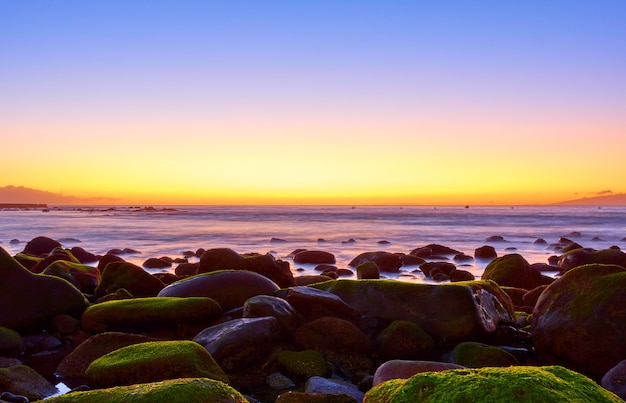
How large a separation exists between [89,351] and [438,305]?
5377 millimetres

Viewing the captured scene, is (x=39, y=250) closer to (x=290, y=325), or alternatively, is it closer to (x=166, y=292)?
(x=166, y=292)

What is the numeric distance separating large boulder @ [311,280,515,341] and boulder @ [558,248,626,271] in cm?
900

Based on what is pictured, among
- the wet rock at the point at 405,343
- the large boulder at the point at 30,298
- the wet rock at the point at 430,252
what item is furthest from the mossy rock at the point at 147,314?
the wet rock at the point at 430,252

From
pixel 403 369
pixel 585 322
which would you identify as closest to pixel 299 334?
pixel 403 369

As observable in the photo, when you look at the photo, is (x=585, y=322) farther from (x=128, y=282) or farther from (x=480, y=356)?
(x=128, y=282)

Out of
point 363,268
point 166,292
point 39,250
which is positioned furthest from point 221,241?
point 166,292

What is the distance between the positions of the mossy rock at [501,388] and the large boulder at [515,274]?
447 inches

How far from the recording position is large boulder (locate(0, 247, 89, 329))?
30.4 ft

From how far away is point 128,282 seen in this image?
1180 cm

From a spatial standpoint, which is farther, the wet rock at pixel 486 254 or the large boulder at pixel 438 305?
the wet rock at pixel 486 254

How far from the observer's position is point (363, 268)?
15.3 meters

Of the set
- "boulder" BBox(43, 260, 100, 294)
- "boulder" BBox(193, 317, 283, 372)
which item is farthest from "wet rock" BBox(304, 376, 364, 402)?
Result: "boulder" BBox(43, 260, 100, 294)

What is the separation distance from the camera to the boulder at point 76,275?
41.9 ft

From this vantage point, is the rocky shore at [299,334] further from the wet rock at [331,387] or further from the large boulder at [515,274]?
the large boulder at [515,274]
